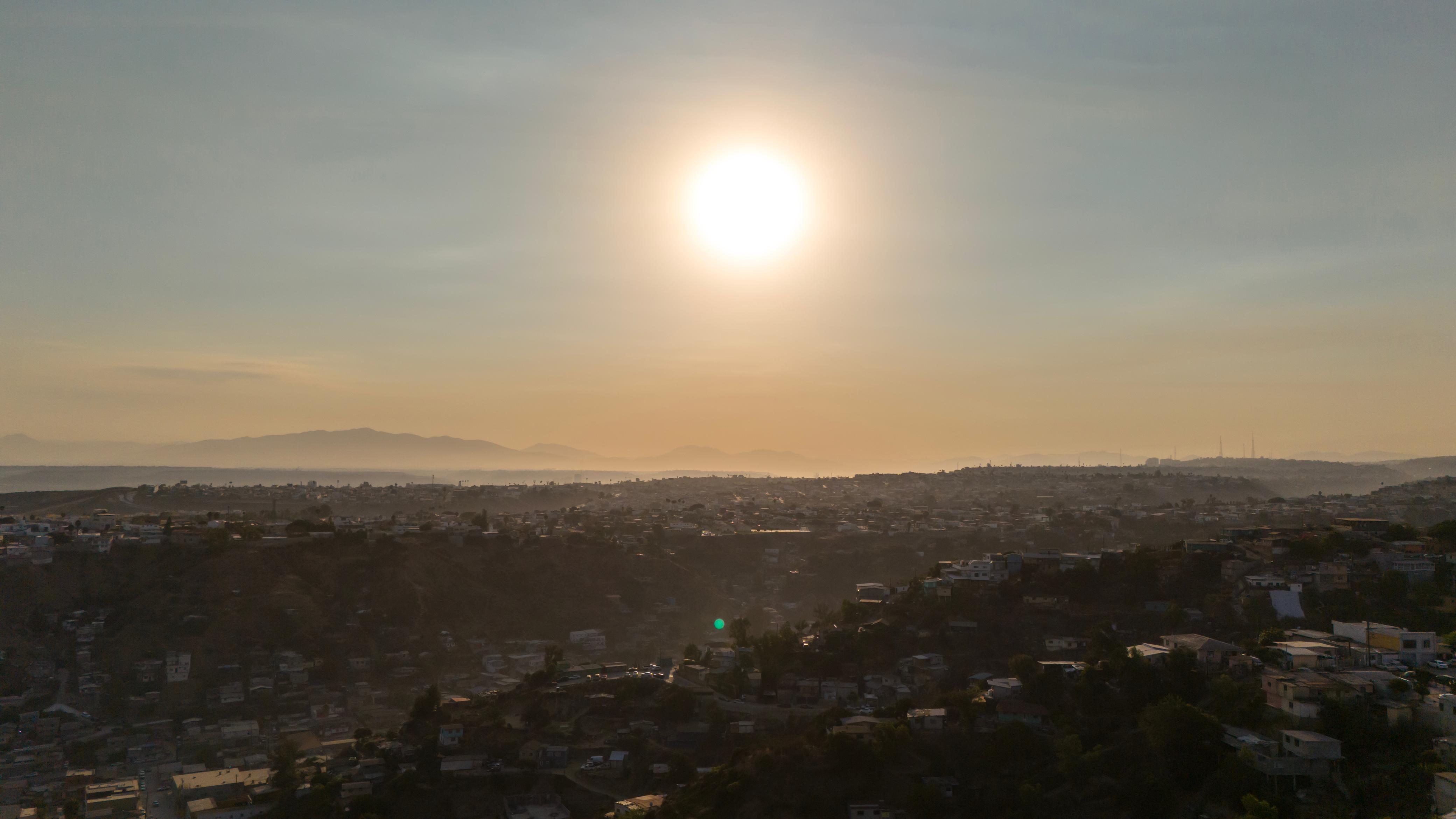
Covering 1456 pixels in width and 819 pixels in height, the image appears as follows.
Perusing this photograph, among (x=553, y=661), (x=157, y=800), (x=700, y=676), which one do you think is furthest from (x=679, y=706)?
(x=157, y=800)

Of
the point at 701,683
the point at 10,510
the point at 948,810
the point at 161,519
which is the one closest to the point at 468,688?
the point at 701,683

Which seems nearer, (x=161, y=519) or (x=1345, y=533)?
(x=1345, y=533)

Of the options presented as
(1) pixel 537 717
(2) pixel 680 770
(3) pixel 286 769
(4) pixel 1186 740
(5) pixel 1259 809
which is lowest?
(3) pixel 286 769

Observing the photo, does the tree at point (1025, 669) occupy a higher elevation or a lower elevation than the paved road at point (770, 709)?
higher

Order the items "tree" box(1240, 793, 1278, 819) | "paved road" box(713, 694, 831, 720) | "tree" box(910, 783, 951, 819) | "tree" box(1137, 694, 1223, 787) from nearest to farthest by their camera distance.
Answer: "tree" box(1240, 793, 1278, 819), "tree" box(1137, 694, 1223, 787), "tree" box(910, 783, 951, 819), "paved road" box(713, 694, 831, 720)

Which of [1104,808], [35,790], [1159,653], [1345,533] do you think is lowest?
[35,790]

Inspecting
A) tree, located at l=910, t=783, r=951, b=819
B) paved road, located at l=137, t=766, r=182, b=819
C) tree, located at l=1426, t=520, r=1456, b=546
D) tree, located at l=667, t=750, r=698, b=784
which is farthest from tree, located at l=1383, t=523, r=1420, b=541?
paved road, located at l=137, t=766, r=182, b=819

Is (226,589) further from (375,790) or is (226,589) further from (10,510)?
(10,510)

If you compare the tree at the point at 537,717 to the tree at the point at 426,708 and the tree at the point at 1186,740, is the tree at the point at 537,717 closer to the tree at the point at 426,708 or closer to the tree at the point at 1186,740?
the tree at the point at 426,708

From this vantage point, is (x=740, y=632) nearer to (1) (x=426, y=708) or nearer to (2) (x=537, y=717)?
(2) (x=537, y=717)

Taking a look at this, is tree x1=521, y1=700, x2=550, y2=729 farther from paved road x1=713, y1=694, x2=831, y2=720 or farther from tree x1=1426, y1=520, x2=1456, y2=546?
tree x1=1426, y1=520, x2=1456, y2=546

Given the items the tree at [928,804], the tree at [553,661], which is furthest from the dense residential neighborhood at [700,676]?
the tree at [553,661]
